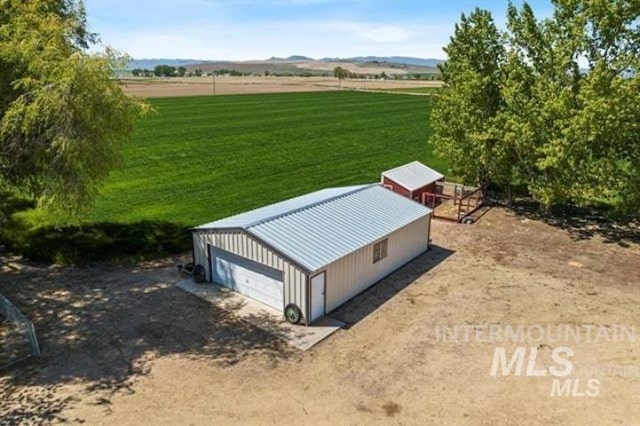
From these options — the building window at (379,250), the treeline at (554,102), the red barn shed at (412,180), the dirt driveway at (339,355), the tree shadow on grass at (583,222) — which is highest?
the treeline at (554,102)

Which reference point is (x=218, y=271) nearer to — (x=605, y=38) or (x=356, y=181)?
(x=356, y=181)

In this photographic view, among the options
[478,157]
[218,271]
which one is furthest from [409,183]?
[218,271]

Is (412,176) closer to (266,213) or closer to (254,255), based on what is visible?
(266,213)

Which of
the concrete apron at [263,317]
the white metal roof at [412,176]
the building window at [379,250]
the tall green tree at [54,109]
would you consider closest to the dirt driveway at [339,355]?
the concrete apron at [263,317]

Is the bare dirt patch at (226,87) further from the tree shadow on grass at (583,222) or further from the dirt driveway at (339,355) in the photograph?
the dirt driveway at (339,355)

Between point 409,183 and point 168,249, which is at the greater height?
point 409,183

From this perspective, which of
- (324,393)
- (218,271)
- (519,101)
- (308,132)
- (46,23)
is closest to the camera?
(324,393)

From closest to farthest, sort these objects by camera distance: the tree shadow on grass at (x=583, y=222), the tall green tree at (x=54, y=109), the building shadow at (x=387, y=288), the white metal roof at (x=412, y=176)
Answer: the tall green tree at (x=54, y=109)
the building shadow at (x=387, y=288)
the tree shadow on grass at (x=583, y=222)
the white metal roof at (x=412, y=176)
